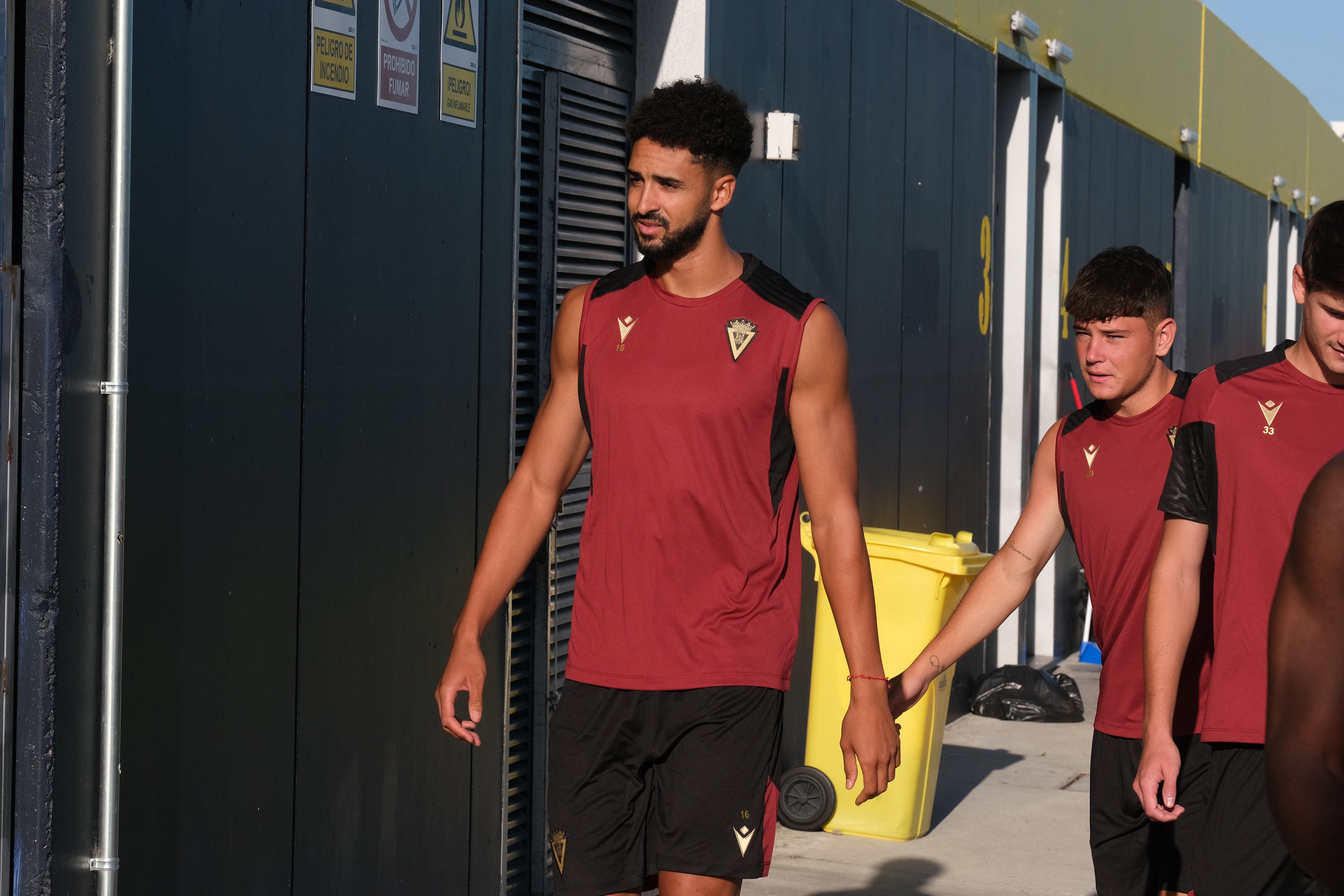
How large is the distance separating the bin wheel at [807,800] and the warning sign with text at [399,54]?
3.32 m

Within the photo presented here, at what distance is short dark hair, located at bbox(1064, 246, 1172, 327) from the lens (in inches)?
169

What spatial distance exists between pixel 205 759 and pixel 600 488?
1172mm

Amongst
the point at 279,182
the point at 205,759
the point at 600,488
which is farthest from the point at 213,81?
the point at 205,759

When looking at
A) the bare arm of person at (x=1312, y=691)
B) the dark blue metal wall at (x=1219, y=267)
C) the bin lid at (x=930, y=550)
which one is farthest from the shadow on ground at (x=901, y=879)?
the dark blue metal wall at (x=1219, y=267)

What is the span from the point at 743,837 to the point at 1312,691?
7.27 ft

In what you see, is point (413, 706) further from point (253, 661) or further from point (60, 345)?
point (60, 345)

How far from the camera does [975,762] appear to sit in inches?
332

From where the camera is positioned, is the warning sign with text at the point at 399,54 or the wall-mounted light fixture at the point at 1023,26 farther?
the wall-mounted light fixture at the point at 1023,26

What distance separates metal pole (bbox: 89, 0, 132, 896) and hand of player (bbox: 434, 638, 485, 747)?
697 mm

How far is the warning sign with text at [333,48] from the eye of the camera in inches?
175

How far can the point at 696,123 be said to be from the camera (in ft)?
12.3

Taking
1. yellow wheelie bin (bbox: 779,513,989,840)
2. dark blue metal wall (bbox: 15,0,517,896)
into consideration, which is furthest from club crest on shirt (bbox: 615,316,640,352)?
yellow wheelie bin (bbox: 779,513,989,840)

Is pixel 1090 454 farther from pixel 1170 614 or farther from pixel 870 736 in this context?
pixel 870 736

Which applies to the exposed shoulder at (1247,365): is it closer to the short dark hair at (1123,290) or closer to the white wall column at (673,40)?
the short dark hair at (1123,290)
